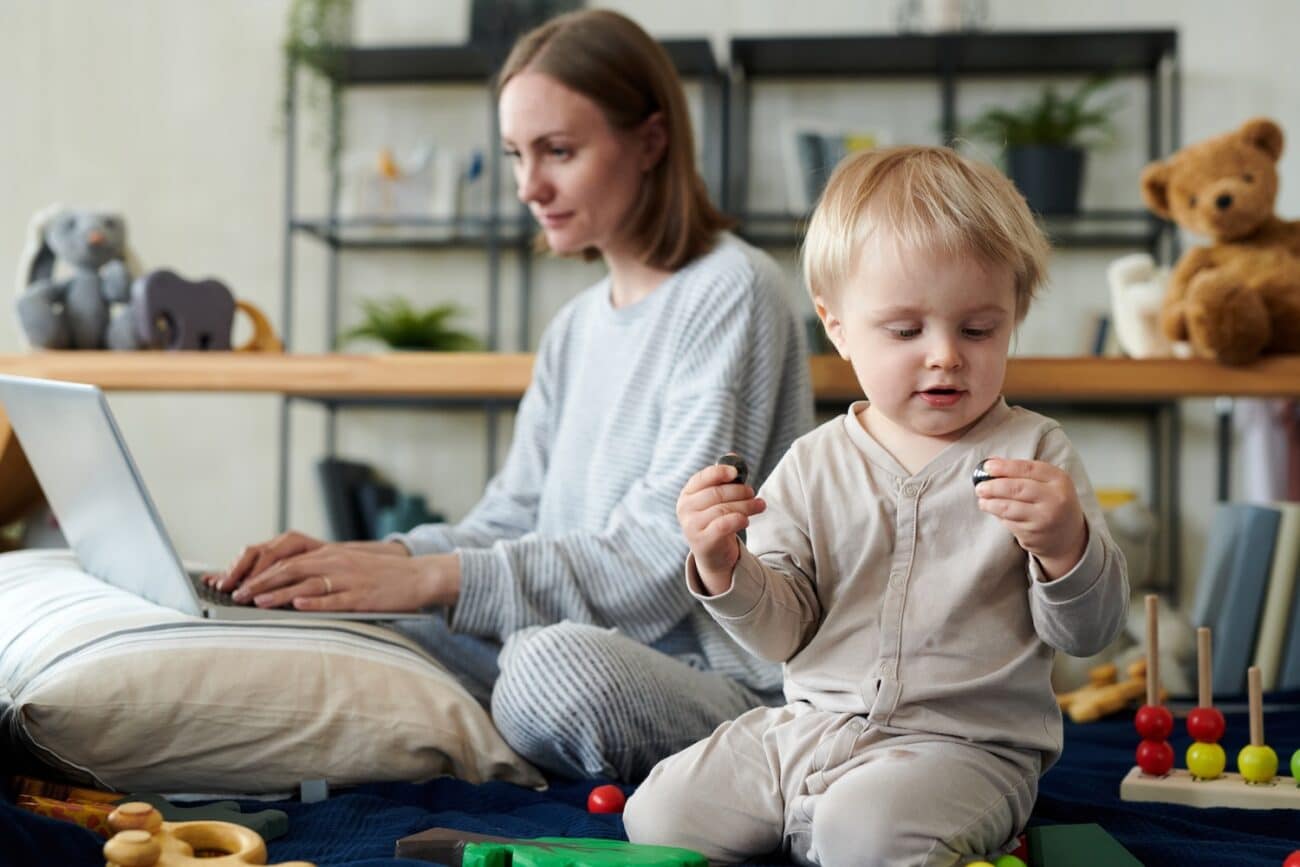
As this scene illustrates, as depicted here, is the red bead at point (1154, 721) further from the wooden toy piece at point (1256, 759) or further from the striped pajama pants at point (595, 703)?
the striped pajama pants at point (595, 703)

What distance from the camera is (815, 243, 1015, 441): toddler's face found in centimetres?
93

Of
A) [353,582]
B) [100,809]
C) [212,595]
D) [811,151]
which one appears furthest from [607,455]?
[811,151]

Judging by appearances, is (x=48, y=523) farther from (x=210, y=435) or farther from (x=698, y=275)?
(x=210, y=435)

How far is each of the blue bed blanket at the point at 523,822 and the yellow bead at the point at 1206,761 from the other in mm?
65

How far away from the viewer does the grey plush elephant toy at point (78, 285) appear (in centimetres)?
196

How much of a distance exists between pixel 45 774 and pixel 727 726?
0.56 m

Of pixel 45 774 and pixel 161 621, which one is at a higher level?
pixel 161 621

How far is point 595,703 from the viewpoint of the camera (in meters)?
1.18

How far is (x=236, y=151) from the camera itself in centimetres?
342

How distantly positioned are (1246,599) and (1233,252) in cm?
47

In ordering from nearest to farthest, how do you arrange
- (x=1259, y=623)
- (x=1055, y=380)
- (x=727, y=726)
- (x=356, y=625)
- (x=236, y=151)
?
(x=727, y=726), (x=356, y=625), (x=1055, y=380), (x=1259, y=623), (x=236, y=151)

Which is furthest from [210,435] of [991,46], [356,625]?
[356,625]

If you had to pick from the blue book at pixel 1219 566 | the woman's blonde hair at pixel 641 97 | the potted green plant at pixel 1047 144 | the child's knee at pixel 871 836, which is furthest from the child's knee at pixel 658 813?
the potted green plant at pixel 1047 144

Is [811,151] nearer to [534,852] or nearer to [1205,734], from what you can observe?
[1205,734]
